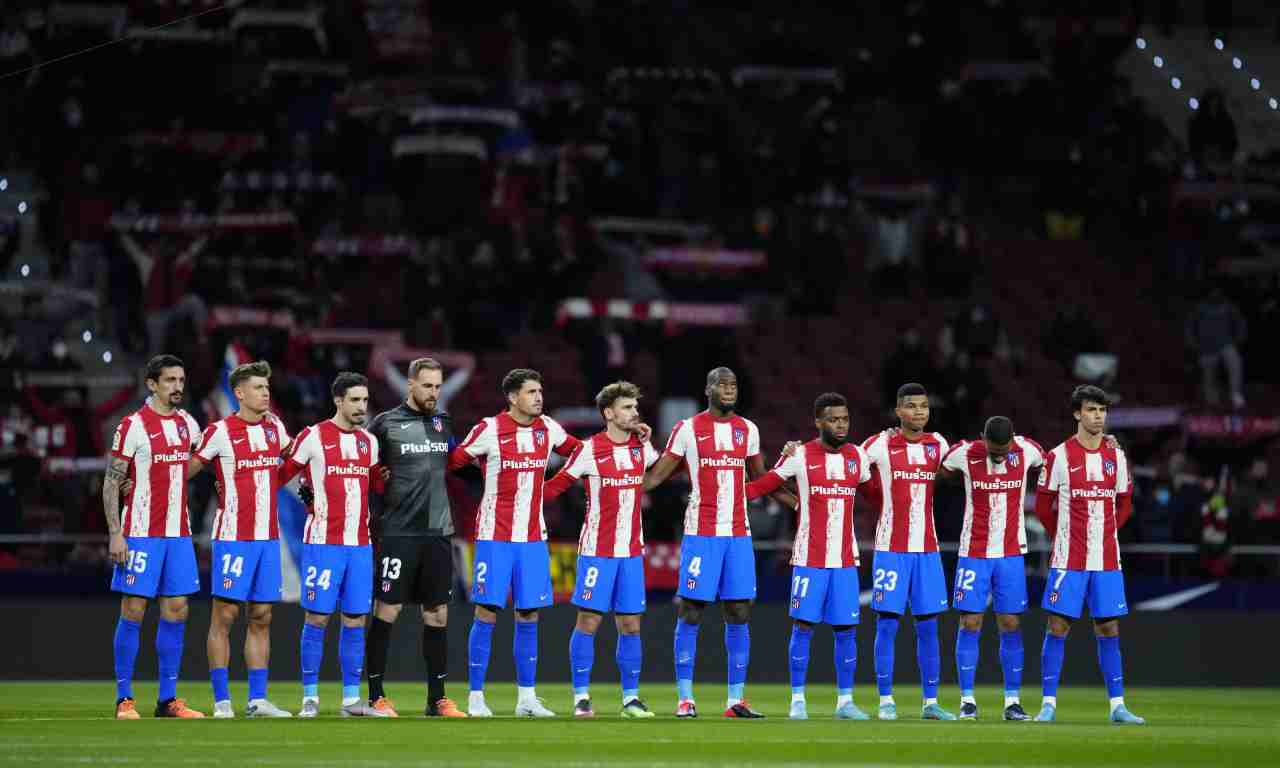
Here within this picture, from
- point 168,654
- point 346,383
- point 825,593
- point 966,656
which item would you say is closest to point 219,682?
point 168,654

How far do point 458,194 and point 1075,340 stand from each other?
9.19m

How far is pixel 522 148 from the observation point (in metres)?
30.6

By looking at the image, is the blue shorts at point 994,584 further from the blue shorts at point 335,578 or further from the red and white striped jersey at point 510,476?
the blue shorts at point 335,578

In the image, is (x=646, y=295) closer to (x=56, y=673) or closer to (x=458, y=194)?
(x=458, y=194)

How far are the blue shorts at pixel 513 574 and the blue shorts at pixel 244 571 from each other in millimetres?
1521

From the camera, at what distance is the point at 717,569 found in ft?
49.9

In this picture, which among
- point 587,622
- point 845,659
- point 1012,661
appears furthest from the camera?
point 1012,661

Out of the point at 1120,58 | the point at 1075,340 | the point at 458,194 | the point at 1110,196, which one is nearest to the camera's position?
the point at 1075,340

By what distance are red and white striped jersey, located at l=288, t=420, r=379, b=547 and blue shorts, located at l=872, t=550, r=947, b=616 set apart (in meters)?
3.94

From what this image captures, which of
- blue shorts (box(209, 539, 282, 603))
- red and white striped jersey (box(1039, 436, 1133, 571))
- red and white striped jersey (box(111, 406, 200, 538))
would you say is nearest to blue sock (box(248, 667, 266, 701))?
blue shorts (box(209, 539, 282, 603))

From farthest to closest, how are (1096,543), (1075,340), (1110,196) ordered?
(1110,196), (1075,340), (1096,543)

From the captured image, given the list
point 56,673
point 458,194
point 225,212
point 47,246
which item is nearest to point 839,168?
point 458,194

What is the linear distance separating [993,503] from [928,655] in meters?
1.29

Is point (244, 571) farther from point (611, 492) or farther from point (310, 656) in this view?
point (611, 492)
